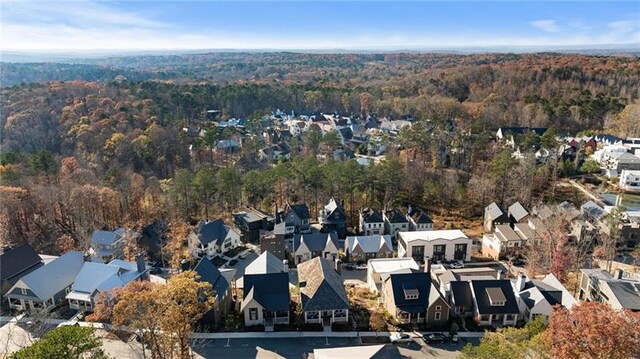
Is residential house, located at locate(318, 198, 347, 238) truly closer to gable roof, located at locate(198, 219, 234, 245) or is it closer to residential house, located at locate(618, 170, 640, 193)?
gable roof, located at locate(198, 219, 234, 245)

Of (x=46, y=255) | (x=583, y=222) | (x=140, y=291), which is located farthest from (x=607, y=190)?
(x=46, y=255)

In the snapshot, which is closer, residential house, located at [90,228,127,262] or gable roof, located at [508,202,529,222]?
residential house, located at [90,228,127,262]

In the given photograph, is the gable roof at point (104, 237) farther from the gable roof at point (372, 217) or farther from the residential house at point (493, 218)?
the residential house at point (493, 218)

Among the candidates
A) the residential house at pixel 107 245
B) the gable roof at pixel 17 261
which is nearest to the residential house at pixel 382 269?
the residential house at pixel 107 245

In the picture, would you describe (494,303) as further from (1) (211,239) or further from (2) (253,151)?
(2) (253,151)

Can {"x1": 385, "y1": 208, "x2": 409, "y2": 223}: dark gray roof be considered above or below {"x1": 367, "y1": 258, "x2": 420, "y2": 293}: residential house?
above

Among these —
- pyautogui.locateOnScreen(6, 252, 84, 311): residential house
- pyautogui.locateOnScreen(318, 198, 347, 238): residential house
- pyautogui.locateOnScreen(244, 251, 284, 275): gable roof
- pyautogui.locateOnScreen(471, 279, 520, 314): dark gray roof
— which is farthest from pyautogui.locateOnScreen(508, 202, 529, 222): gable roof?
pyautogui.locateOnScreen(6, 252, 84, 311): residential house

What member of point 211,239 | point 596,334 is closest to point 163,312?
point 596,334

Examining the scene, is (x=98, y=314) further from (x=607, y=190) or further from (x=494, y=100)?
(x=494, y=100)
